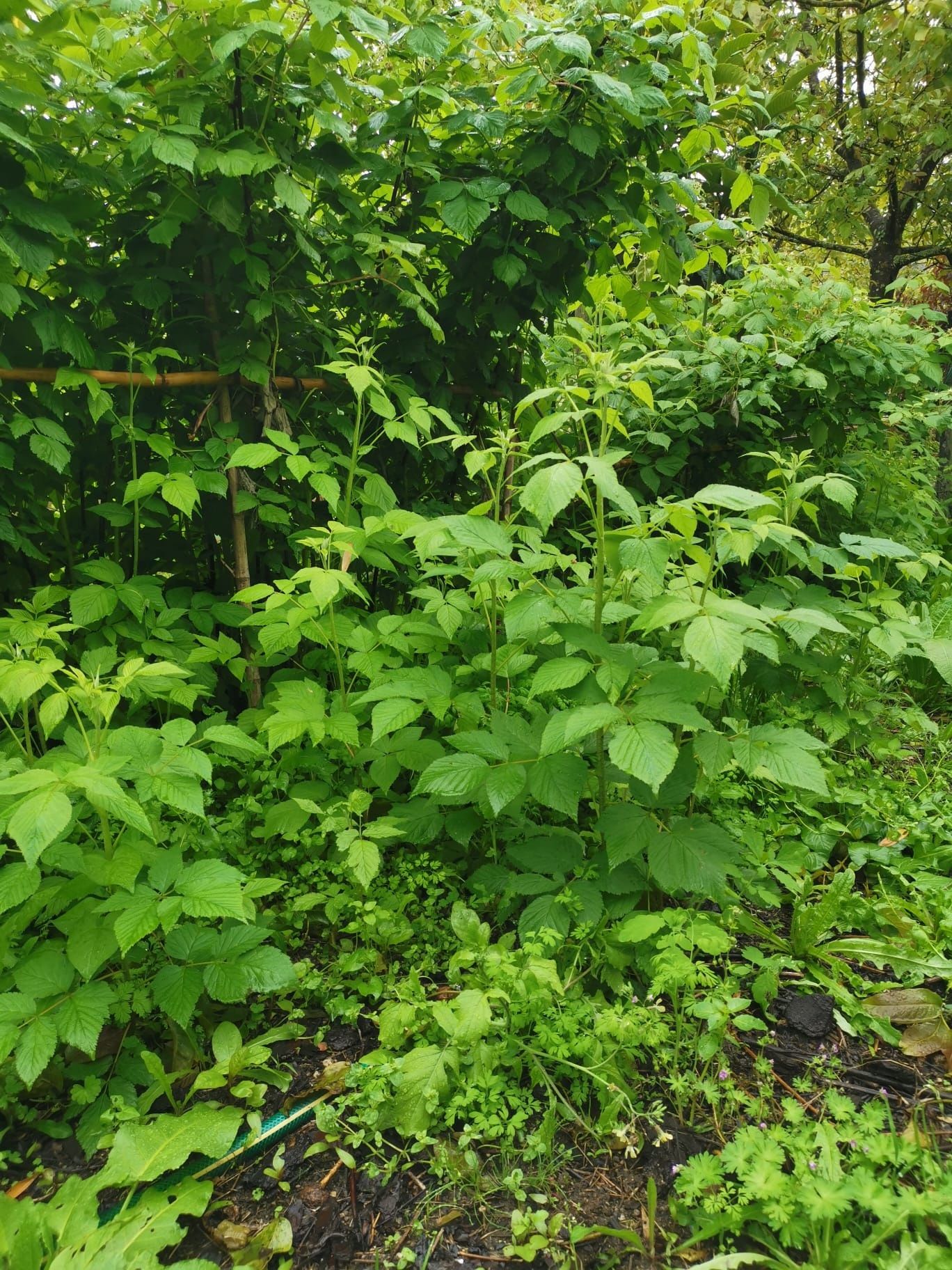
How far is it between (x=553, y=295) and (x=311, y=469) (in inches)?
49.0

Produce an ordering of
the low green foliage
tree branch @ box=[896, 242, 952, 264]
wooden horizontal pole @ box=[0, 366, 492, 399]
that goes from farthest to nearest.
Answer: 1. tree branch @ box=[896, 242, 952, 264]
2. wooden horizontal pole @ box=[0, 366, 492, 399]
3. the low green foliage

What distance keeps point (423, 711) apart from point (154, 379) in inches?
51.5

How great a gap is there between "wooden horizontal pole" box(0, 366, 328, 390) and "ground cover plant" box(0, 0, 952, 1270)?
2cm

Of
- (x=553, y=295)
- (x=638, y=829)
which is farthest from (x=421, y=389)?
(x=638, y=829)

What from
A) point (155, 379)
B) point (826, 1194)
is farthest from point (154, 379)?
point (826, 1194)

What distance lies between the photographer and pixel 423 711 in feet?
7.39

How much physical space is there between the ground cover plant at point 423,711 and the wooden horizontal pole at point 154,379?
0.06 feet

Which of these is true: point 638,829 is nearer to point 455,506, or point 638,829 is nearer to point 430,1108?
point 430,1108

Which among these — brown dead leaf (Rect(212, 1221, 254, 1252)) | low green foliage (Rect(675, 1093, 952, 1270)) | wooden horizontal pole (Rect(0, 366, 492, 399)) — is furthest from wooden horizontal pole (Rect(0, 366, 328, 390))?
low green foliage (Rect(675, 1093, 952, 1270))

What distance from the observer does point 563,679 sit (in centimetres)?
171

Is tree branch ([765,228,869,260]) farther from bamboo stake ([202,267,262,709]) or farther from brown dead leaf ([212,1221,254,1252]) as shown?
brown dead leaf ([212,1221,254,1252])

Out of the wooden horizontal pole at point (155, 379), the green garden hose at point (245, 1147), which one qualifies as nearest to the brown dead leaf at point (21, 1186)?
the green garden hose at point (245, 1147)

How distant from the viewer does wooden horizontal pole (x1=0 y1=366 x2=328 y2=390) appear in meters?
2.28

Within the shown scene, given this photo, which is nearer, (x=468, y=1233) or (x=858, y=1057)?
(x=468, y=1233)
